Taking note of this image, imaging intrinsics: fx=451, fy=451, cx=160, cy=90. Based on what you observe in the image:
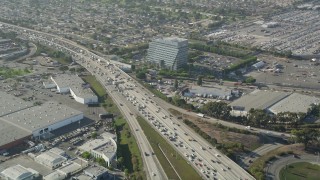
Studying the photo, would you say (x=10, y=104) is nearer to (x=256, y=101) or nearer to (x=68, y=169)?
(x=68, y=169)

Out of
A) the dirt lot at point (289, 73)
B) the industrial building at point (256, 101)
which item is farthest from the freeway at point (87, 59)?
the dirt lot at point (289, 73)

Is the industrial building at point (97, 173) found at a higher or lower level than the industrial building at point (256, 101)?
lower

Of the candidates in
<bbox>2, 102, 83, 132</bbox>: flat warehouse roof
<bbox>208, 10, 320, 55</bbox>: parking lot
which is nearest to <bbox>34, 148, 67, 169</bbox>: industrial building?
<bbox>2, 102, 83, 132</bbox>: flat warehouse roof

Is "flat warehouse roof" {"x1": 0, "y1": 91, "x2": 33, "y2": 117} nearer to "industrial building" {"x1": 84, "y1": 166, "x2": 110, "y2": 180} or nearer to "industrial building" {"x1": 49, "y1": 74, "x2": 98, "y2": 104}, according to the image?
"industrial building" {"x1": 49, "y1": 74, "x2": 98, "y2": 104}

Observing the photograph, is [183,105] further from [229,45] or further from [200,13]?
[200,13]

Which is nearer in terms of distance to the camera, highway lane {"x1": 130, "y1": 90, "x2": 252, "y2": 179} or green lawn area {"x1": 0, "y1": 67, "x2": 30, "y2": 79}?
highway lane {"x1": 130, "y1": 90, "x2": 252, "y2": 179}

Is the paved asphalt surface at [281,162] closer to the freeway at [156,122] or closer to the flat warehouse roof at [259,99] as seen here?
the freeway at [156,122]

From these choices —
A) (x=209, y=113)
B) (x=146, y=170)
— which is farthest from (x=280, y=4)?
(x=146, y=170)
